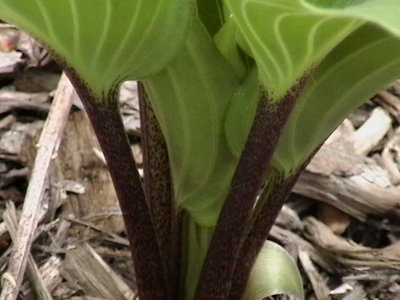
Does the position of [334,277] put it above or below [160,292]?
below

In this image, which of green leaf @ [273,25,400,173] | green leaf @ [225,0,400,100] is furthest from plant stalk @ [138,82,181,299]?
green leaf @ [225,0,400,100]

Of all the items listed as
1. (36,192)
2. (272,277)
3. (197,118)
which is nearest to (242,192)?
(197,118)

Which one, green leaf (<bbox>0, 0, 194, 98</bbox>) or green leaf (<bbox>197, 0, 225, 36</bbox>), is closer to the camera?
green leaf (<bbox>0, 0, 194, 98</bbox>)

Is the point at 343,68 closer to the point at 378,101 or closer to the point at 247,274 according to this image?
the point at 247,274

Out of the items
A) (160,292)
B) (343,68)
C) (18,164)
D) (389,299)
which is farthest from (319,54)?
(18,164)

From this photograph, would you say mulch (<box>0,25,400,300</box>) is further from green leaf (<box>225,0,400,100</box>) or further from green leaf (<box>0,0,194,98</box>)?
green leaf (<box>225,0,400,100</box>)

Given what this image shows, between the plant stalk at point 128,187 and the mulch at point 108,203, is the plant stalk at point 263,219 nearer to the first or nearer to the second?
the plant stalk at point 128,187
